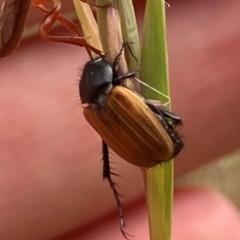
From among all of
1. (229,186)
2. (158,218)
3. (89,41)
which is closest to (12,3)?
(89,41)

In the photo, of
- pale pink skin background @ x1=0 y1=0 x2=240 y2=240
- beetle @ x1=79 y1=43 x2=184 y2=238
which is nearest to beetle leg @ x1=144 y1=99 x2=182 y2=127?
beetle @ x1=79 y1=43 x2=184 y2=238

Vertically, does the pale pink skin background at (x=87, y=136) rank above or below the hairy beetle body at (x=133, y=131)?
below

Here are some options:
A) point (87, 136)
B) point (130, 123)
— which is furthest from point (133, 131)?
point (87, 136)

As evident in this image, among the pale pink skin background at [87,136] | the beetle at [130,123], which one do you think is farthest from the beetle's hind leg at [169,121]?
the pale pink skin background at [87,136]

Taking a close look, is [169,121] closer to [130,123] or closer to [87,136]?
[130,123]

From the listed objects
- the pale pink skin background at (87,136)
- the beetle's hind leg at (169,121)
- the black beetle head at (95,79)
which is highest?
the black beetle head at (95,79)

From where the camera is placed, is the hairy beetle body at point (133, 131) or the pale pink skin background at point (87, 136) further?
the pale pink skin background at point (87, 136)

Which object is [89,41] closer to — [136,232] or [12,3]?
[12,3]

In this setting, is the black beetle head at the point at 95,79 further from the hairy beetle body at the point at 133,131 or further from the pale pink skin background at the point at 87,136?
the pale pink skin background at the point at 87,136
